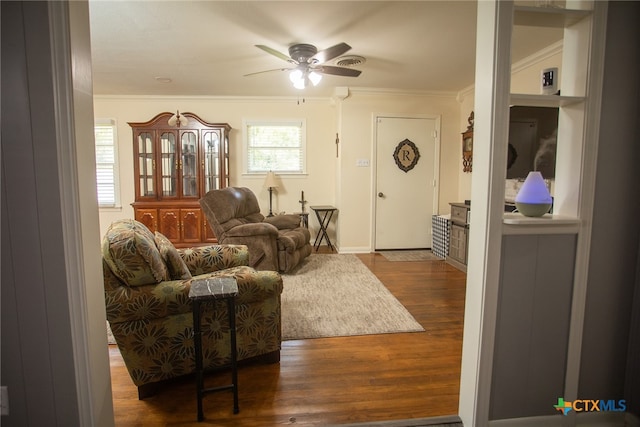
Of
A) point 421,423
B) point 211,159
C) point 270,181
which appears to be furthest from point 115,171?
point 421,423

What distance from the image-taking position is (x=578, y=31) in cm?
149

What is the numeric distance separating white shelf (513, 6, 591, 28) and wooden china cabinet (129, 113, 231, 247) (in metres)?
4.42

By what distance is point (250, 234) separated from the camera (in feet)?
12.6

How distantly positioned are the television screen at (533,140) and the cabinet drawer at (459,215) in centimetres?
97

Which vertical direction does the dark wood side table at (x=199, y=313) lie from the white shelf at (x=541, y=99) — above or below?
below

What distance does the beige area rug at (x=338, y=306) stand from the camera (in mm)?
2646

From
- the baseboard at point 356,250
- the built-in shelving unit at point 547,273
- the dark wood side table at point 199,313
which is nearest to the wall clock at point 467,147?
the baseboard at point 356,250

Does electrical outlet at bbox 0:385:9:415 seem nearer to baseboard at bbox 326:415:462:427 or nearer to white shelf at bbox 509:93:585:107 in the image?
baseboard at bbox 326:415:462:427

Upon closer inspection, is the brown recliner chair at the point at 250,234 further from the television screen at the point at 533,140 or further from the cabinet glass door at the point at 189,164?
the television screen at the point at 533,140

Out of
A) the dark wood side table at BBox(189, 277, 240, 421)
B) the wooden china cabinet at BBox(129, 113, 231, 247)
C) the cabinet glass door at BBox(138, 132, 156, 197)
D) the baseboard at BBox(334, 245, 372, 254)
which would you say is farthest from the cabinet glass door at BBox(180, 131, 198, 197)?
the dark wood side table at BBox(189, 277, 240, 421)

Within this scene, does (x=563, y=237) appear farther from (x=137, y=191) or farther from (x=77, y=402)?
(x=137, y=191)

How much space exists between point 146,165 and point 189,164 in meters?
0.64

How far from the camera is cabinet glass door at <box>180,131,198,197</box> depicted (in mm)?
5160

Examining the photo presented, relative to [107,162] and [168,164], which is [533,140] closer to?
[168,164]
